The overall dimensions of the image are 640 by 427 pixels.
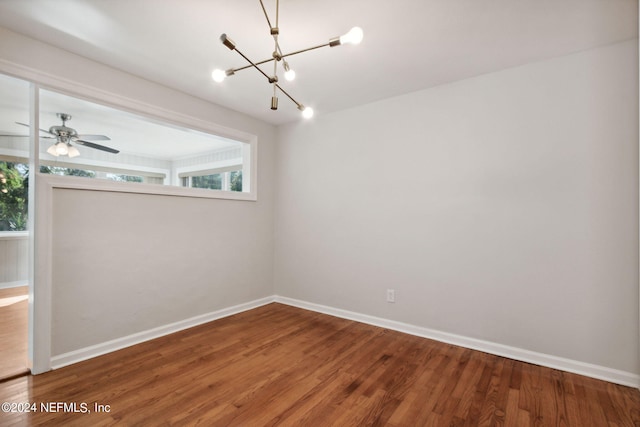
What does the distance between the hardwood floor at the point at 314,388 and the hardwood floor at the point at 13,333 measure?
0.26m

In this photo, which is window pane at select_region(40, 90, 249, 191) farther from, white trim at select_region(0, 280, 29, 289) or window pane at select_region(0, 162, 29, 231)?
white trim at select_region(0, 280, 29, 289)

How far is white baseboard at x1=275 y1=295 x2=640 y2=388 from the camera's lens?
2.20 metres

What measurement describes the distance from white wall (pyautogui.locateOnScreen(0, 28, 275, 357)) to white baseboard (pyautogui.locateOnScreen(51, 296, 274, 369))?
0.04 metres

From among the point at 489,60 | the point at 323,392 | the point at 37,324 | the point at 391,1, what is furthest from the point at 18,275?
the point at 489,60

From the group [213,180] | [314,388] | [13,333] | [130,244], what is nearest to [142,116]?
[130,244]

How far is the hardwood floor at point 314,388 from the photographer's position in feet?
5.84

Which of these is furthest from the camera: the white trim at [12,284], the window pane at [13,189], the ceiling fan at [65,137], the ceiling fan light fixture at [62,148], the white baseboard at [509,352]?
the white trim at [12,284]

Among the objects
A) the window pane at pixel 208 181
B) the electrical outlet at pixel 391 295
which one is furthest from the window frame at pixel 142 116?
the electrical outlet at pixel 391 295

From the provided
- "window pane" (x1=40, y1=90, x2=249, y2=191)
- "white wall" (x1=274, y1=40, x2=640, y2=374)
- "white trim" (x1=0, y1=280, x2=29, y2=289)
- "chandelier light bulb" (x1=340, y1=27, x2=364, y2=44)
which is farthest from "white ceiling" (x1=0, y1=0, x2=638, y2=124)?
"white trim" (x1=0, y1=280, x2=29, y2=289)

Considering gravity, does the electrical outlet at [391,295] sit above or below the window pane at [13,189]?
below

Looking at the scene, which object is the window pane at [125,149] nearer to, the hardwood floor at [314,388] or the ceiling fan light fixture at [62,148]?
the ceiling fan light fixture at [62,148]

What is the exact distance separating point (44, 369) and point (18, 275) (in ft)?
12.8

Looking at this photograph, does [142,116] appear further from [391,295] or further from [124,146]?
[124,146]

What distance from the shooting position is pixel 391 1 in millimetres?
1823
